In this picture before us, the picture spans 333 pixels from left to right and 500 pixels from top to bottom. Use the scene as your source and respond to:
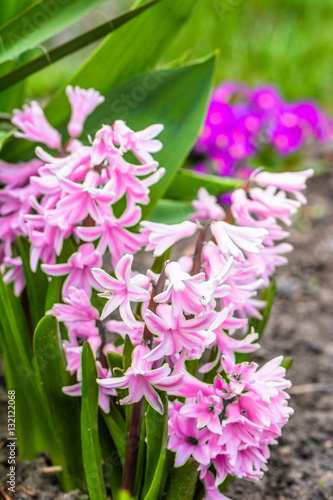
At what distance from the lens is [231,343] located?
40.4 inches

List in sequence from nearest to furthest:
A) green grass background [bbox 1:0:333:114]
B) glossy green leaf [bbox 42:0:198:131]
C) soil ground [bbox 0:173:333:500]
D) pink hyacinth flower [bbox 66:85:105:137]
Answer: pink hyacinth flower [bbox 66:85:105:137]
soil ground [bbox 0:173:333:500]
glossy green leaf [bbox 42:0:198:131]
green grass background [bbox 1:0:333:114]

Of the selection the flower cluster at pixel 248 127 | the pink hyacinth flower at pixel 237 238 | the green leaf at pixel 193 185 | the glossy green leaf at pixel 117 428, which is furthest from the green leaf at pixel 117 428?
the flower cluster at pixel 248 127

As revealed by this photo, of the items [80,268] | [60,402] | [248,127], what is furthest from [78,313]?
[248,127]

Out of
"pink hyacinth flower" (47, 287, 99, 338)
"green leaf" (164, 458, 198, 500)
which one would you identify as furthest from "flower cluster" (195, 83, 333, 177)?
"green leaf" (164, 458, 198, 500)

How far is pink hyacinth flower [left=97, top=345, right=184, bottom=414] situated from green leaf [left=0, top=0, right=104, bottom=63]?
80 cm

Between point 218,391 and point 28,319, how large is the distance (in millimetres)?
533

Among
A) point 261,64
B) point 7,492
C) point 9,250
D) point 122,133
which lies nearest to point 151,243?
point 122,133

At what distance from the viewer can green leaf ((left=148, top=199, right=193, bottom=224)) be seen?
1.52 m

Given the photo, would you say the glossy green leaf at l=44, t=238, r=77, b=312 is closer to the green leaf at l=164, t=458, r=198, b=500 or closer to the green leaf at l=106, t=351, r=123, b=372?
the green leaf at l=106, t=351, r=123, b=372

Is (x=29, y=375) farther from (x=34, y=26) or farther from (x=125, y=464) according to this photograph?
(x=34, y=26)

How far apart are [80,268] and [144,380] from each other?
0.87ft

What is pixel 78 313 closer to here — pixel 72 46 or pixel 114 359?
pixel 114 359

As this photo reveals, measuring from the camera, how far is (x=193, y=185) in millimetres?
1607

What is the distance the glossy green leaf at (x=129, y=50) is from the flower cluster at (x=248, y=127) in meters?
0.99
